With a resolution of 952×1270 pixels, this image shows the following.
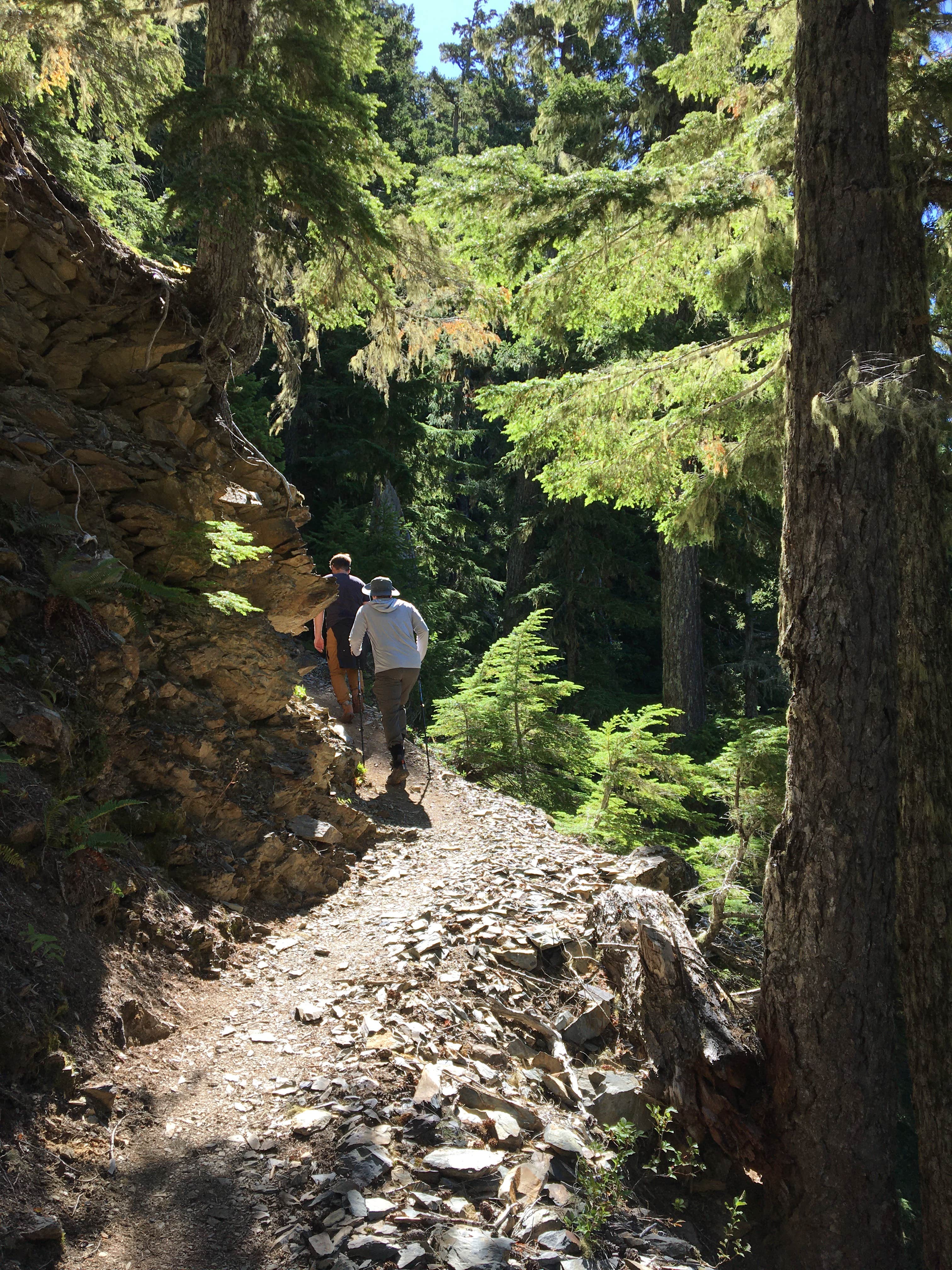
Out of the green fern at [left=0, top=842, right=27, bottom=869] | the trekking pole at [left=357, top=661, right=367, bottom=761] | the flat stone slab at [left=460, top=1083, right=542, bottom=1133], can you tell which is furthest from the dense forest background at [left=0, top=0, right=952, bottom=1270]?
the green fern at [left=0, top=842, right=27, bottom=869]

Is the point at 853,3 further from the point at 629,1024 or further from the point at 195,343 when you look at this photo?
the point at 629,1024

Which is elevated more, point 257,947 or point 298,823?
point 298,823

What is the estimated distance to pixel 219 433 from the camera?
7.55m

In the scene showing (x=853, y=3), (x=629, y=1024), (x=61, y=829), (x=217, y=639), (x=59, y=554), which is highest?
(x=853, y=3)

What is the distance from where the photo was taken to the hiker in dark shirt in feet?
32.1

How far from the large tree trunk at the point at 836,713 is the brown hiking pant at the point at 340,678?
5985 millimetres

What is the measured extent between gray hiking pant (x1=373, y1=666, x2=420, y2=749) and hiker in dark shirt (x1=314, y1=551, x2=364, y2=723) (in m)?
0.72

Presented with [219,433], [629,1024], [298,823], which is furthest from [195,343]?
[629,1024]

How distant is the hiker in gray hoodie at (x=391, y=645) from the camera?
28.4 feet

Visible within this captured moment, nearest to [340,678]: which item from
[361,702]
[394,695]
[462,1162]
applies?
[361,702]

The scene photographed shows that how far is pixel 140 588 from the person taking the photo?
5949 mm

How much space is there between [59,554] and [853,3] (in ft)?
19.4

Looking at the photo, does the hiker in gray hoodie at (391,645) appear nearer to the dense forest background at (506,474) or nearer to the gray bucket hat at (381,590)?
the gray bucket hat at (381,590)

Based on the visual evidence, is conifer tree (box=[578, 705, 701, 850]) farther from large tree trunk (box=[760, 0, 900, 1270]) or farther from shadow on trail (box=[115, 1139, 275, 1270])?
shadow on trail (box=[115, 1139, 275, 1270])
